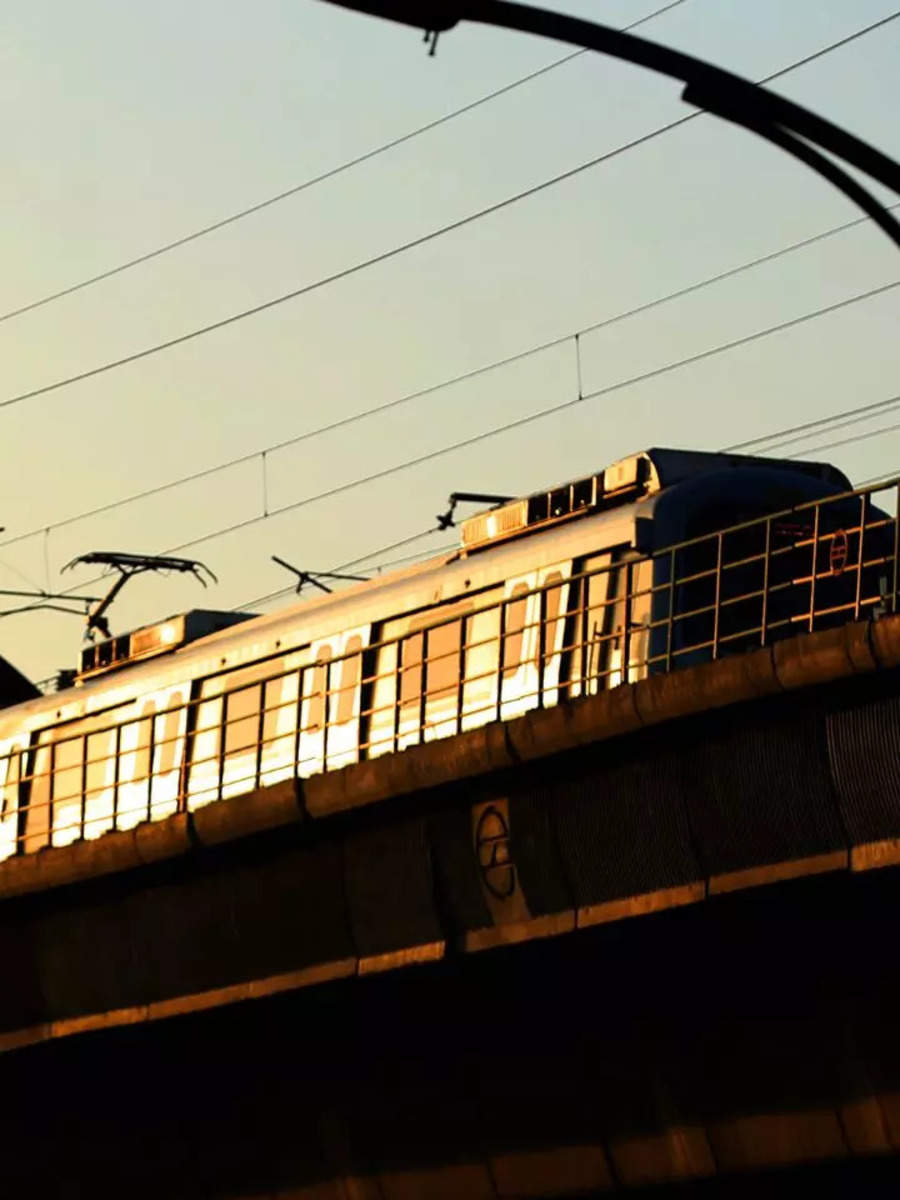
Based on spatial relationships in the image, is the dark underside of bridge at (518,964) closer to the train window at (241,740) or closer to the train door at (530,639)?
the train window at (241,740)

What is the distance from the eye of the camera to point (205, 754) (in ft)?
89.8

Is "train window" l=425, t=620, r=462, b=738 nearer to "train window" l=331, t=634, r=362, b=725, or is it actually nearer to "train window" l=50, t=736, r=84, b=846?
"train window" l=331, t=634, r=362, b=725

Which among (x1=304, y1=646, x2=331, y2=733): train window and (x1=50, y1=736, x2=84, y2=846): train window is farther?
(x1=50, y1=736, x2=84, y2=846): train window

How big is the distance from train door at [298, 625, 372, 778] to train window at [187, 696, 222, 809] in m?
1.19

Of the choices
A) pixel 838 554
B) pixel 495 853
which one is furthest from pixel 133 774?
pixel 495 853

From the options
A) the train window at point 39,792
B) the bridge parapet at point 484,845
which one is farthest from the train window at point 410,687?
the train window at point 39,792

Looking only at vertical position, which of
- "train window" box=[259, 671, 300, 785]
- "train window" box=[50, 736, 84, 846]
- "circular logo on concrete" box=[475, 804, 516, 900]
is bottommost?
"circular logo on concrete" box=[475, 804, 516, 900]

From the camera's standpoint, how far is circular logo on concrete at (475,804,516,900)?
718 inches

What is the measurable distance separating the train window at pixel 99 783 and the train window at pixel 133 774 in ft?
0.39

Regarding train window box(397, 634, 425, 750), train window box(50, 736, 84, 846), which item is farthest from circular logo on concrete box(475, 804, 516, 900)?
train window box(50, 736, 84, 846)

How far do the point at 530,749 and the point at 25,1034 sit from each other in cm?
790

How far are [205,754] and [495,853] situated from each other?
9432 mm

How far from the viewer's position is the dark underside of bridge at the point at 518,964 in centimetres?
1627

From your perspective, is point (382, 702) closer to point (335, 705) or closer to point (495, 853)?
point (335, 705)
